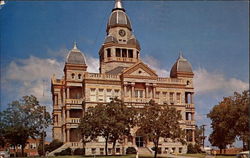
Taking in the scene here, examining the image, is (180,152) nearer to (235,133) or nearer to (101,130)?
(101,130)

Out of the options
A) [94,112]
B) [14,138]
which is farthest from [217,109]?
[14,138]

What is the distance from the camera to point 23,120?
10.4 meters

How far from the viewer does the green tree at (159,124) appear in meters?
12.1

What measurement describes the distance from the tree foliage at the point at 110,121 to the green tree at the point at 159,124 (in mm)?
849

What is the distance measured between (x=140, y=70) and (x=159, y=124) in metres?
5.78

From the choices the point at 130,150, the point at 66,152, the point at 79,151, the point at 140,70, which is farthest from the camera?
the point at 140,70

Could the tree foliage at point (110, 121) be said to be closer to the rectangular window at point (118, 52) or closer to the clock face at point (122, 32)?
the rectangular window at point (118, 52)

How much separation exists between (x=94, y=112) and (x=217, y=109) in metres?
4.27

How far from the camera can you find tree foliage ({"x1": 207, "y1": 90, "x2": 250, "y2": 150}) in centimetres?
1038

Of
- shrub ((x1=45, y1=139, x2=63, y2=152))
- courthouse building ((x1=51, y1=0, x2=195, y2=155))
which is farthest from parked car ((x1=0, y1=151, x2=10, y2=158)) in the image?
courthouse building ((x1=51, y1=0, x2=195, y2=155))

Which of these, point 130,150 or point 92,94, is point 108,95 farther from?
point 130,150

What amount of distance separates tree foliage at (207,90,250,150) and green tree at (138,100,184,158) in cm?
112

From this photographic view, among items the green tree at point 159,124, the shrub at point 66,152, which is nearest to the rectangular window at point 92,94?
the shrub at point 66,152

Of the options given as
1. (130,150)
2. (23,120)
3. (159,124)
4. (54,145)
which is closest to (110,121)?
(159,124)
